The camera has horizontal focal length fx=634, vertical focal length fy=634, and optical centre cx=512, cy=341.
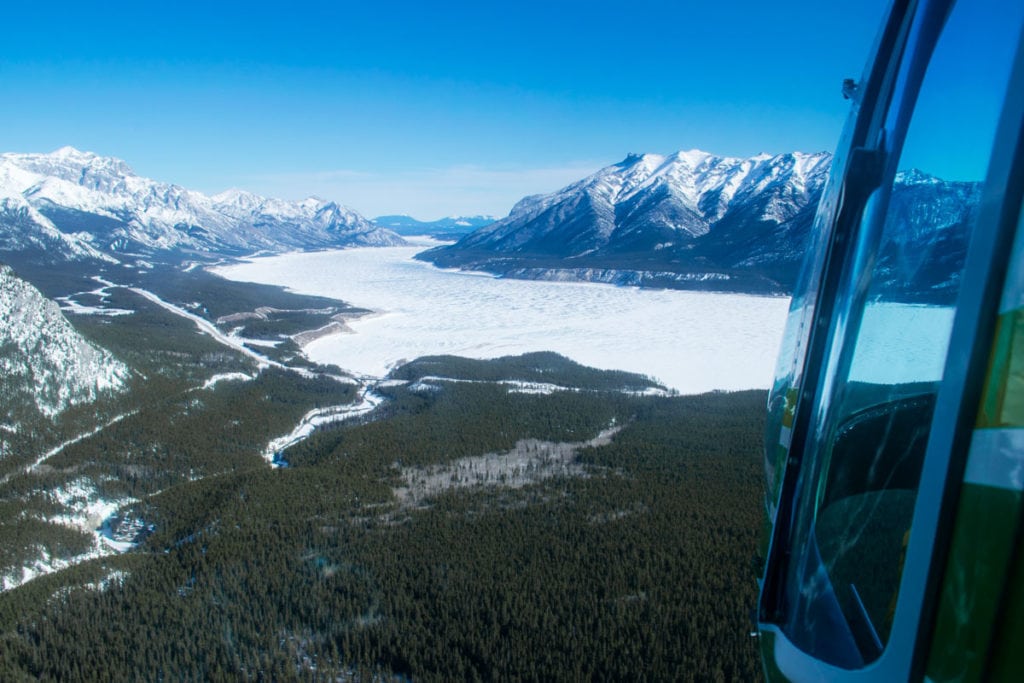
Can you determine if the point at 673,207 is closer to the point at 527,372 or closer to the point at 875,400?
the point at 527,372

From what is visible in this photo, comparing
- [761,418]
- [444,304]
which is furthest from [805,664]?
[444,304]

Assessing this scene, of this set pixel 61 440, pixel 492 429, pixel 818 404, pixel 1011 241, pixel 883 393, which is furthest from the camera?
pixel 492 429

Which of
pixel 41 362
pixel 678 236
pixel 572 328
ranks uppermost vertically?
pixel 678 236

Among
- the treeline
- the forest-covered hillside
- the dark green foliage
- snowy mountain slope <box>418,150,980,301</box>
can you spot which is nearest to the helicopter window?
the treeline

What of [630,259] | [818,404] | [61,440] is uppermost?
[630,259]

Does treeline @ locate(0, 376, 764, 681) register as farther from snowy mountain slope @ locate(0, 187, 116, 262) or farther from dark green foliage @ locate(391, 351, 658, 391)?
snowy mountain slope @ locate(0, 187, 116, 262)

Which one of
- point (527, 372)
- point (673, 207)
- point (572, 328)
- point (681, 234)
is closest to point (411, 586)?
point (527, 372)

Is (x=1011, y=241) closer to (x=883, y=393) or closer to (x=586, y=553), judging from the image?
(x=883, y=393)
